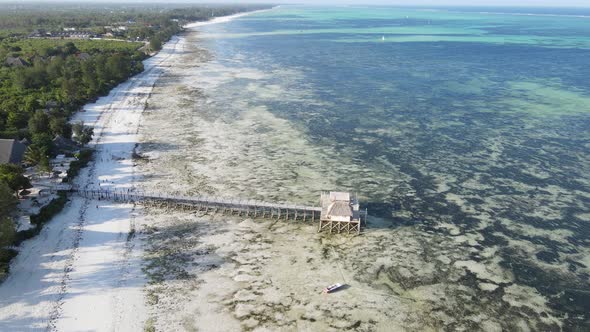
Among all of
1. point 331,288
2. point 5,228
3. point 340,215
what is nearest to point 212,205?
point 340,215

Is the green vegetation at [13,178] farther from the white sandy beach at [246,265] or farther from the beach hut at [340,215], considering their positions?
the beach hut at [340,215]

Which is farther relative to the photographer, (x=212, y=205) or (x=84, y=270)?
(x=212, y=205)

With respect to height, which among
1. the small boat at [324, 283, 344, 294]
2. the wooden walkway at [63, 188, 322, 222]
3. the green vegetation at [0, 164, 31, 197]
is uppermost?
the green vegetation at [0, 164, 31, 197]

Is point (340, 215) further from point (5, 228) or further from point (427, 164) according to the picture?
point (5, 228)

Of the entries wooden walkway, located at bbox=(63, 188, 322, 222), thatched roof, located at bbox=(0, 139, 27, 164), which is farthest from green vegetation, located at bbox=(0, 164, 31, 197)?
thatched roof, located at bbox=(0, 139, 27, 164)

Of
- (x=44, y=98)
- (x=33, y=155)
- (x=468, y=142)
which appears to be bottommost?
(x=468, y=142)

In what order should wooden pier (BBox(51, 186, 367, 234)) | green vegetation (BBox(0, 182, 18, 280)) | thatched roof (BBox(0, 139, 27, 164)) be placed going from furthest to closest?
thatched roof (BBox(0, 139, 27, 164)) < wooden pier (BBox(51, 186, 367, 234)) < green vegetation (BBox(0, 182, 18, 280))

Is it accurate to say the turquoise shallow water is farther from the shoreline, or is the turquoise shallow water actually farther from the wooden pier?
the shoreline
